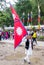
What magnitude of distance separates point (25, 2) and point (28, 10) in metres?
2.81

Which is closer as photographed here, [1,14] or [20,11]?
[1,14]

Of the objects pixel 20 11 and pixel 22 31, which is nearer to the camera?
pixel 22 31

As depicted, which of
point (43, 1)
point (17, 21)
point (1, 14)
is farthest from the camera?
point (43, 1)

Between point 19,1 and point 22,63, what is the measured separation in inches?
2530

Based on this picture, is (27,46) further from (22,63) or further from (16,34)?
(16,34)

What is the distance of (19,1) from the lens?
76438 millimetres

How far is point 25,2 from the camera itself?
75312 mm

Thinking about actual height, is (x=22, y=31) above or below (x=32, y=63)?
above

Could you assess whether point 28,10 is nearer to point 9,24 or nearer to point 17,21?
point 9,24

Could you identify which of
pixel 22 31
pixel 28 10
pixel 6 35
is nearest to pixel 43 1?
pixel 6 35

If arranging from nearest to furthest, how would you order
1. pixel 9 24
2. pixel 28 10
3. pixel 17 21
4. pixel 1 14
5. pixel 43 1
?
1. pixel 17 21
2. pixel 1 14
3. pixel 43 1
4. pixel 28 10
5. pixel 9 24

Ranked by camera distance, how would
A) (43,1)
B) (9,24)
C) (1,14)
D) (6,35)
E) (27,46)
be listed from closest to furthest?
(27,46), (1,14), (6,35), (43,1), (9,24)

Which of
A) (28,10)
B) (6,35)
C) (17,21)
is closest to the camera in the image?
(17,21)

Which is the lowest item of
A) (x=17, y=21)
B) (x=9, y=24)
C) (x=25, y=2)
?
(x=9, y=24)
